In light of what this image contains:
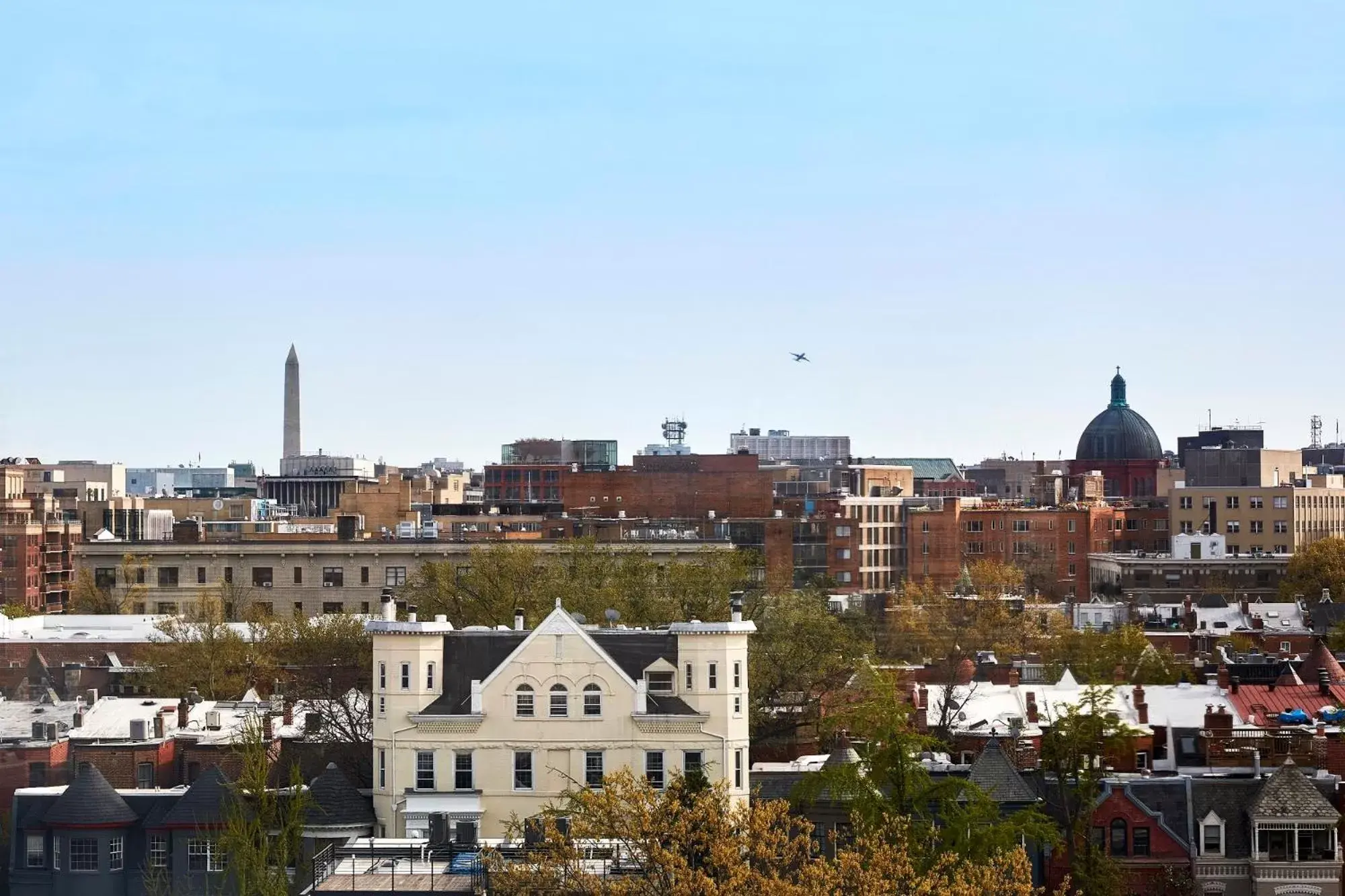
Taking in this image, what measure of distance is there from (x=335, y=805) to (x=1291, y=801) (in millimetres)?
26803

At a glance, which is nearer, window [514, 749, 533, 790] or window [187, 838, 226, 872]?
window [187, 838, 226, 872]

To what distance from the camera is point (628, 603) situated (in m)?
120

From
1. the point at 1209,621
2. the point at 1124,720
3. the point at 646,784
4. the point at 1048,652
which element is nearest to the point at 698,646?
the point at 1124,720

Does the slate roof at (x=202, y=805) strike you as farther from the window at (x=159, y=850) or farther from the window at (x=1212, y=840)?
the window at (x=1212, y=840)

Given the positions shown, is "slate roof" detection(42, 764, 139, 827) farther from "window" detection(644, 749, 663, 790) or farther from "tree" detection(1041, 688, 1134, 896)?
"tree" detection(1041, 688, 1134, 896)

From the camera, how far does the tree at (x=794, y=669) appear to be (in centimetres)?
10644

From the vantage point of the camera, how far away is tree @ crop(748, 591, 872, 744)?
106m

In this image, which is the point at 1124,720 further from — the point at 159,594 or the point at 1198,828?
the point at 159,594

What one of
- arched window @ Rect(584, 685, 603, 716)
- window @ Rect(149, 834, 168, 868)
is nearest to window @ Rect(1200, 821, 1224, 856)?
arched window @ Rect(584, 685, 603, 716)

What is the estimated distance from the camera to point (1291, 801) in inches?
3088

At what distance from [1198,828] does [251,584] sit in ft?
Answer: 316

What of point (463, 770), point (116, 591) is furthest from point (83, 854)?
point (116, 591)

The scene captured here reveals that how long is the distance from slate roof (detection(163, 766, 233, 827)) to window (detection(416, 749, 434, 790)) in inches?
237

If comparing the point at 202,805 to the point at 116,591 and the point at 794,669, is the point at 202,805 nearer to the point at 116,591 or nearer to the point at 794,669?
the point at 794,669
